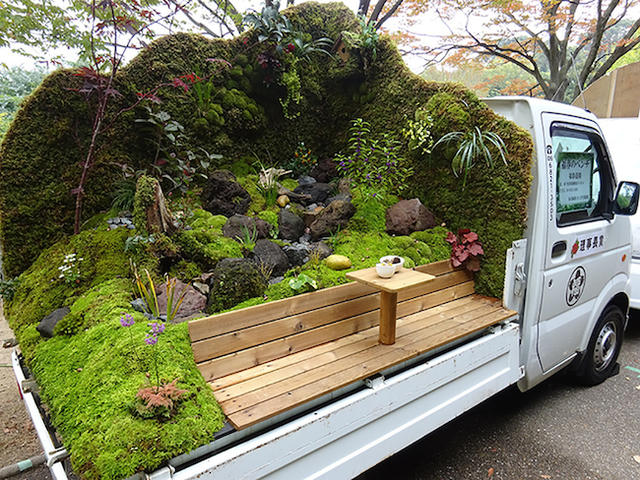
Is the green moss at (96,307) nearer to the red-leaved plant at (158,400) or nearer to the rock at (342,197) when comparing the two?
the red-leaved plant at (158,400)

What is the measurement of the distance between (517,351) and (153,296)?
2.21 meters

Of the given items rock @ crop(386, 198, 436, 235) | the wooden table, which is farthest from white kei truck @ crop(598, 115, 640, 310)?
the wooden table

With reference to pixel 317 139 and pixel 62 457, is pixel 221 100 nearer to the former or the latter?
pixel 317 139

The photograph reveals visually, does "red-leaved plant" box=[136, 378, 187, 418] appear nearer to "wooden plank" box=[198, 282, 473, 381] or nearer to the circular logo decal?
"wooden plank" box=[198, 282, 473, 381]

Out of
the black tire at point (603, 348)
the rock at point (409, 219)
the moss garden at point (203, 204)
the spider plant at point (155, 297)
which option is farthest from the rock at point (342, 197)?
the black tire at point (603, 348)

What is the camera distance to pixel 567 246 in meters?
2.43

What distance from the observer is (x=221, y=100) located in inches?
145

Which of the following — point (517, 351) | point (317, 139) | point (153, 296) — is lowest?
point (517, 351)

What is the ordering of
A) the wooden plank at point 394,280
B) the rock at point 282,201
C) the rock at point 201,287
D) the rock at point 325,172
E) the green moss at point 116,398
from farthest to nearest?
1. the rock at point 325,172
2. the rock at point 282,201
3. the rock at point 201,287
4. the wooden plank at point 394,280
5. the green moss at point 116,398

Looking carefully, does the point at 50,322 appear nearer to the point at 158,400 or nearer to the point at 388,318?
the point at 158,400

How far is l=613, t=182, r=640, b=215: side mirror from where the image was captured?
251 cm

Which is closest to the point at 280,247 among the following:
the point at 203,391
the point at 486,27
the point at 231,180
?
the point at 231,180

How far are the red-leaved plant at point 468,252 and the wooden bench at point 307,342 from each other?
0.35m

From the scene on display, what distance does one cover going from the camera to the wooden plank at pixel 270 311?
1659 millimetres
